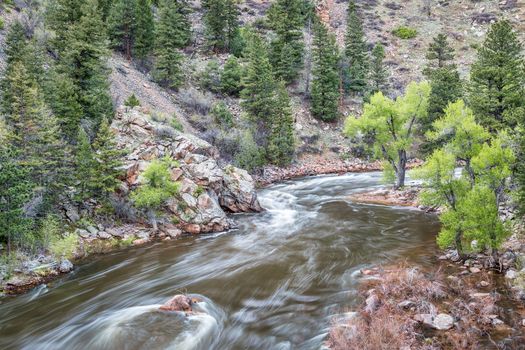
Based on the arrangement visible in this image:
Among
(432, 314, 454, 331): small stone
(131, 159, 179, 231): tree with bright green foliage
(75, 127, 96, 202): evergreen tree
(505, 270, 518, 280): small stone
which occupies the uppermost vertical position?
(75, 127, 96, 202): evergreen tree

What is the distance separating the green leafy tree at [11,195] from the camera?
14.6 meters

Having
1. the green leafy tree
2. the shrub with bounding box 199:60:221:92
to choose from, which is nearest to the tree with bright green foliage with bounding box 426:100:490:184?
the green leafy tree

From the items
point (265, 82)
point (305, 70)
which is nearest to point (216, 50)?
point (305, 70)

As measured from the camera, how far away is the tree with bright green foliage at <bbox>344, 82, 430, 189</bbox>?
2841cm

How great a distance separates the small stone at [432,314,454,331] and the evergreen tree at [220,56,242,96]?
38.4 metres

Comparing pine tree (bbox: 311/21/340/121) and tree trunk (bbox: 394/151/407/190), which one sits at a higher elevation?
pine tree (bbox: 311/21/340/121)

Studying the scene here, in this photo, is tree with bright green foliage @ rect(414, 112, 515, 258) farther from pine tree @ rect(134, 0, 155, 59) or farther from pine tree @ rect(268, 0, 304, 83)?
pine tree @ rect(134, 0, 155, 59)

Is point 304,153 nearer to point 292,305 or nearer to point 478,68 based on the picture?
point 478,68

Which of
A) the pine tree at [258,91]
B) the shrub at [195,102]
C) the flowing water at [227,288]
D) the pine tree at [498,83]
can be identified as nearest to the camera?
the flowing water at [227,288]

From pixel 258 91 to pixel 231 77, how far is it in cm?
697

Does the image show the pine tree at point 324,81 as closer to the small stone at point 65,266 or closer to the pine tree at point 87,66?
the pine tree at point 87,66

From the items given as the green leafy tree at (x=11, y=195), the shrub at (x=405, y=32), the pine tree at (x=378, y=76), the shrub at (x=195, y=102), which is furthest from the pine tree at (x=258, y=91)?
the shrub at (x=405, y=32)

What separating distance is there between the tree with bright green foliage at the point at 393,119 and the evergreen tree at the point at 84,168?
63.1 feet

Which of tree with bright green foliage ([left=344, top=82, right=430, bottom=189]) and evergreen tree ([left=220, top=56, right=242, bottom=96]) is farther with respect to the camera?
evergreen tree ([left=220, top=56, right=242, bottom=96])
